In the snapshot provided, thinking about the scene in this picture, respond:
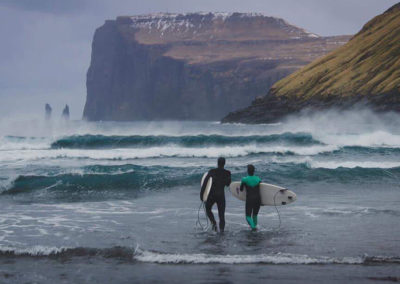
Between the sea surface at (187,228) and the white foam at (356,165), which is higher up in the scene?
the white foam at (356,165)

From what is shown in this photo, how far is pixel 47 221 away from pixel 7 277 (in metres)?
5.08

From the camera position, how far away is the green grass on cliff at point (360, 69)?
3710 inches

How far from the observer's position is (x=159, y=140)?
42.3 m

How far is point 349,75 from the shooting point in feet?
335

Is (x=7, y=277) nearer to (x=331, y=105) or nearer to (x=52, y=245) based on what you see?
(x=52, y=245)

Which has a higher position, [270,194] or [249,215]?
[270,194]

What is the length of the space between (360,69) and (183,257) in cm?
9972

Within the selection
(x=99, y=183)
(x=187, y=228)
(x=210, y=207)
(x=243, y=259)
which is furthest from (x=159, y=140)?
(x=243, y=259)

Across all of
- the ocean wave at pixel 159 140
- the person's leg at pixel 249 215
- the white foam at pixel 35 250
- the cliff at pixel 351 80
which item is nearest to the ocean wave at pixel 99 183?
the person's leg at pixel 249 215

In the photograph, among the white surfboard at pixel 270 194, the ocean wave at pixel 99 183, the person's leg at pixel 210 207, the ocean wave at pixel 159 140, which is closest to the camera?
the person's leg at pixel 210 207

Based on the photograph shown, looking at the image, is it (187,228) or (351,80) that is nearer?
(187,228)

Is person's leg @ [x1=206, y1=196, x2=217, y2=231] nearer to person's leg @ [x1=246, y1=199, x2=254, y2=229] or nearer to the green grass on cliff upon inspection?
person's leg @ [x1=246, y1=199, x2=254, y2=229]

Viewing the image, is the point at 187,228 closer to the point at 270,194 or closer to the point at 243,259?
the point at 270,194

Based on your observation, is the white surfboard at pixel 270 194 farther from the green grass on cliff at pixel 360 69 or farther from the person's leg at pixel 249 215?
the green grass on cliff at pixel 360 69
